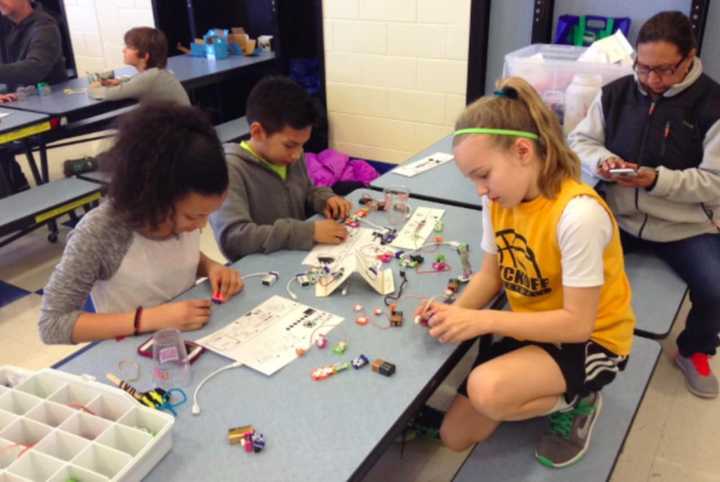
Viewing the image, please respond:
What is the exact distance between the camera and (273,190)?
195 cm

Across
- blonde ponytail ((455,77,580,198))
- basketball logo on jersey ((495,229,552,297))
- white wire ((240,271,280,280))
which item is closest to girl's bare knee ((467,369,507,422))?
basketball logo on jersey ((495,229,552,297))

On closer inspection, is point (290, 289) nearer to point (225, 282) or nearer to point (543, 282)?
point (225, 282)

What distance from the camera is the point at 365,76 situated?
4000 millimetres

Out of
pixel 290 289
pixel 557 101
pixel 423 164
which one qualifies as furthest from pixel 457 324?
pixel 557 101

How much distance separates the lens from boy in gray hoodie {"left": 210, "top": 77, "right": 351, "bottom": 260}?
171cm

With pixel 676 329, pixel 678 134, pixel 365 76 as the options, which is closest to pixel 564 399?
pixel 678 134

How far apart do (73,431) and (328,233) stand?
88 centimetres

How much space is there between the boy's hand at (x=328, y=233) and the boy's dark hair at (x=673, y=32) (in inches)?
46.7

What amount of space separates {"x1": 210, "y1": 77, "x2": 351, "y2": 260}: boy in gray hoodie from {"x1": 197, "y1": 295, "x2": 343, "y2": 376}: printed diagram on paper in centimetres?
31

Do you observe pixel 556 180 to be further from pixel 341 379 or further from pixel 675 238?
pixel 675 238

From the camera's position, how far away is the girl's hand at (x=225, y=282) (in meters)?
1.46

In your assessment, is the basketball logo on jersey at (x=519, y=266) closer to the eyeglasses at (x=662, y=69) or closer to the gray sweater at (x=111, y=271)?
the gray sweater at (x=111, y=271)

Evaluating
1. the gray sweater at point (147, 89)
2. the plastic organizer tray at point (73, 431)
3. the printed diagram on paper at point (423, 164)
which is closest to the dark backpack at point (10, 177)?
the gray sweater at point (147, 89)

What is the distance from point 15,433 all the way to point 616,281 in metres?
1.17
